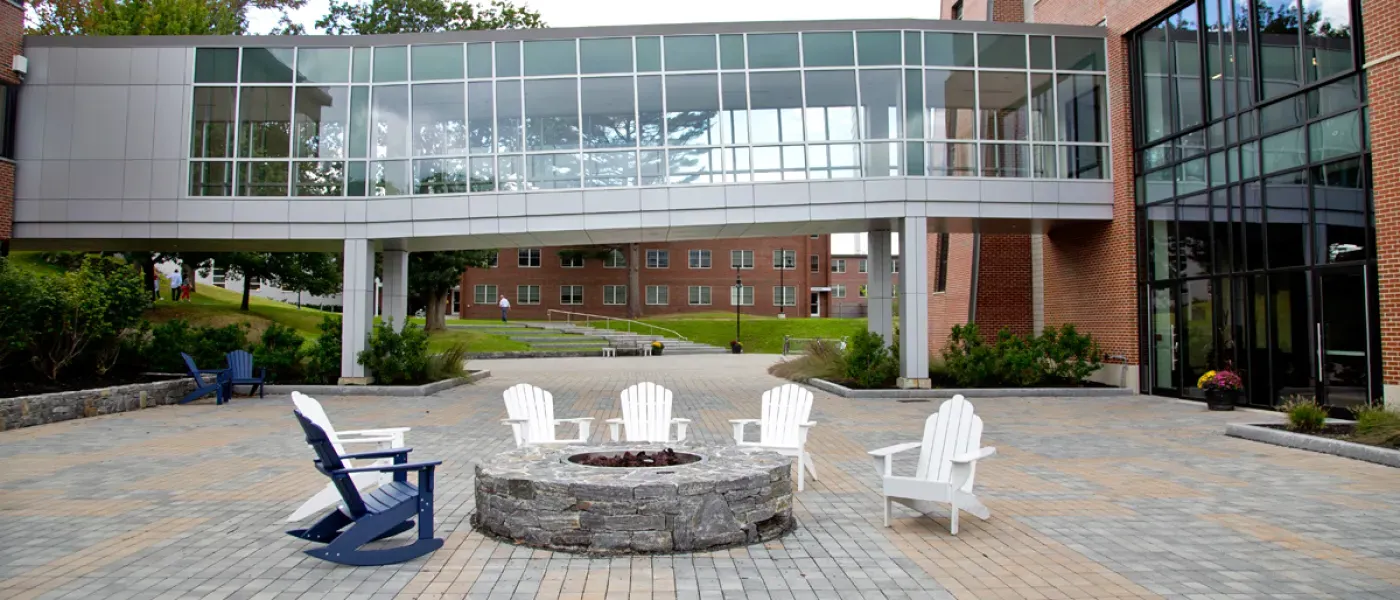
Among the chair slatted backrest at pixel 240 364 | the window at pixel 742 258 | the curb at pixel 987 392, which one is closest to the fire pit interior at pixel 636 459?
the curb at pixel 987 392

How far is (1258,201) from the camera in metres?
15.6

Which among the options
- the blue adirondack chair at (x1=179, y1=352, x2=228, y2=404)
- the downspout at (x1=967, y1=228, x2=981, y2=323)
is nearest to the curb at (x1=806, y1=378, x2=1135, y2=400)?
the downspout at (x1=967, y1=228, x2=981, y2=323)

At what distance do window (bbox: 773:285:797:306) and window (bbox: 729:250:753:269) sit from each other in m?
2.45

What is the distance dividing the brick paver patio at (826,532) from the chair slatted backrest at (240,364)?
5514mm

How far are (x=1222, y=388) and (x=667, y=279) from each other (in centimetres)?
4797

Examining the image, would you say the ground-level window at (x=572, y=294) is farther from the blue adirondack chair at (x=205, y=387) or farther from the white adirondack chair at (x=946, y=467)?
the white adirondack chair at (x=946, y=467)

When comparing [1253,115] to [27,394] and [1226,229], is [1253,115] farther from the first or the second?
[27,394]

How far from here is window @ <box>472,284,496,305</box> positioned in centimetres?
5978

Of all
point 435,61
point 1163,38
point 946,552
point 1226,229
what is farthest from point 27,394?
point 1163,38

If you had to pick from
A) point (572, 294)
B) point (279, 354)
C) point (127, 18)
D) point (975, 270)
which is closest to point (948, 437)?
point (279, 354)

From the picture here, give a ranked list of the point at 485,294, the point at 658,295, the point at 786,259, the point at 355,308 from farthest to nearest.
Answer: the point at 786,259 < the point at 658,295 < the point at 485,294 < the point at 355,308

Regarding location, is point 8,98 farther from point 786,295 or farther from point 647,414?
point 786,295

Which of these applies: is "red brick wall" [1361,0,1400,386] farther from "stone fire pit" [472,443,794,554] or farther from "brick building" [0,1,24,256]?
"brick building" [0,1,24,256]

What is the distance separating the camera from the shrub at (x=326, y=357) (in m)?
19.7
